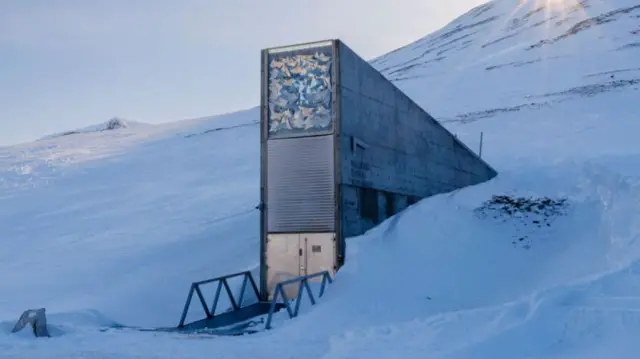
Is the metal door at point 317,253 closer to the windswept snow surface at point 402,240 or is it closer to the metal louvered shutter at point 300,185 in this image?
the metal louvered shutter at point 300,185

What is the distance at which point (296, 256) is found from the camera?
14.9m

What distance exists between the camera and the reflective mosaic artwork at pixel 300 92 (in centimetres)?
1505

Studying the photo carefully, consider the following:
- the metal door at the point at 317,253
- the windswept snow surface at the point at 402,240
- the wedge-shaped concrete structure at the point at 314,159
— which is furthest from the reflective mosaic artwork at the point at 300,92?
the windswept snow surface at the point at 402,240

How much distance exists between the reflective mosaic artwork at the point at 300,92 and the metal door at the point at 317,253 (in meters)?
2.32

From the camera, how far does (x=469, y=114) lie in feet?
125

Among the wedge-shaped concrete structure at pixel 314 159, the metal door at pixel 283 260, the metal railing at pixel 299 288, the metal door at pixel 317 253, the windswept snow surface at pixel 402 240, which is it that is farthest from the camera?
the metal door at pixel 283 260

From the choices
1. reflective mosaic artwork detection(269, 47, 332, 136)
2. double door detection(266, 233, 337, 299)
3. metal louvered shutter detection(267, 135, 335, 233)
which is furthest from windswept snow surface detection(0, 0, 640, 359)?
reflective mosaic artwork detection(269, 47, 332, 136)

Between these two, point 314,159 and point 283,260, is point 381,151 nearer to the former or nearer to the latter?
point 314,159

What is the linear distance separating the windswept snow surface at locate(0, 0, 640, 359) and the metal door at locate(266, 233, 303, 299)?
4.17 ft

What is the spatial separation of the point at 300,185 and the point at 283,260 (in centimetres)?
167

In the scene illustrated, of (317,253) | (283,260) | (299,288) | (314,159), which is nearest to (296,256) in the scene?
(283,260)

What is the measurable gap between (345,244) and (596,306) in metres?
6.74

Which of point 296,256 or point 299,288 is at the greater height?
point 296,256

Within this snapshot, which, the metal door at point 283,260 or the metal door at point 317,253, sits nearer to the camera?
the metal door at point 317,253
